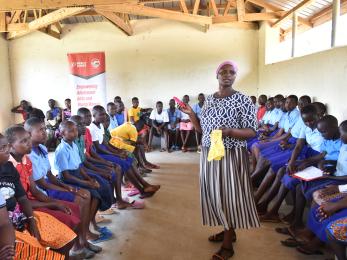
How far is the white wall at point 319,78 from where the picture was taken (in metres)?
3.54

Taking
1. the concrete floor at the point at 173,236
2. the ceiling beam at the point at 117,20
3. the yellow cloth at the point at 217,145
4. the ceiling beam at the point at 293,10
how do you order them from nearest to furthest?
1. the yellow cloth at the point at 217,145
2. the concrete floor at the point at 173,236
3. the ceiling beam at the point at 293,10
4. the ceiling beam at the point at 117,20

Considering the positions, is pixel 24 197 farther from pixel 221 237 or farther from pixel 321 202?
pixel 321 202

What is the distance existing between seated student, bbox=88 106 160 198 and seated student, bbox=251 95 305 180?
135cm

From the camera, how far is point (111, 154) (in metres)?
3.87

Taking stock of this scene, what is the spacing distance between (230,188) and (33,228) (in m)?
1.36

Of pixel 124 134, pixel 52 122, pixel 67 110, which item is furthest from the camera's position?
pixel 52 122

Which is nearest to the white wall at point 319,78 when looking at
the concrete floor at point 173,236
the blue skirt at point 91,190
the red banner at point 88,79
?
the concrete floor at point 173,236

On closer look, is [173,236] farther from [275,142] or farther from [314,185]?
[275,142]

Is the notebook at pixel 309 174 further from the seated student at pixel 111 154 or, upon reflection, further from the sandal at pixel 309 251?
the seated student at pixel 111 154

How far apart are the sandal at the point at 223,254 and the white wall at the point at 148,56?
6077mm

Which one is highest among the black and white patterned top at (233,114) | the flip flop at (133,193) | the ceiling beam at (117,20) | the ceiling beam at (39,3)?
the ceiling beam at (117,20)

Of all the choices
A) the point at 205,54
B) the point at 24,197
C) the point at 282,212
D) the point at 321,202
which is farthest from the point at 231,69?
the point at 205,54

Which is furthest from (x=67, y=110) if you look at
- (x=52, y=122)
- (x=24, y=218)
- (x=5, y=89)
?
(x=24, y=218)

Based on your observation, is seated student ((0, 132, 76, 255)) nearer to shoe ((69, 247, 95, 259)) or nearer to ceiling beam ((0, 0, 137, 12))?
shoe ((69, 247, 95, 259))
